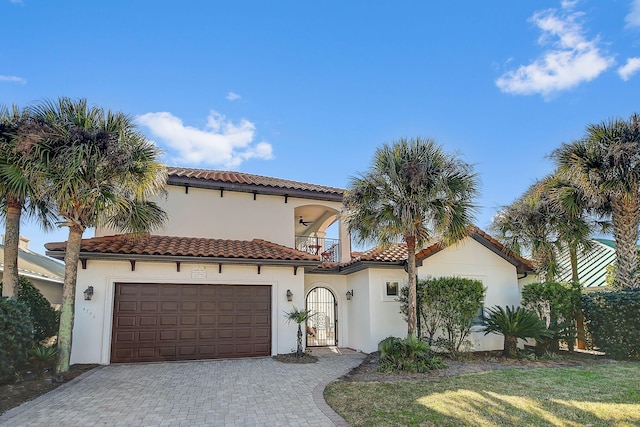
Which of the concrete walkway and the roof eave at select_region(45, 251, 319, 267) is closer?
the concrete walkway

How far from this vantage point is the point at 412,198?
467 inches

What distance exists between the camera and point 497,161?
51.2 feet

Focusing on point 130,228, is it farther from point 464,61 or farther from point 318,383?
point 464,61

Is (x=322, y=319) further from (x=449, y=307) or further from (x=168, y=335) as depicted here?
(x=168, y=335)

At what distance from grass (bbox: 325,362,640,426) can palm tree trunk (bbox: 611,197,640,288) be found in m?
4.43

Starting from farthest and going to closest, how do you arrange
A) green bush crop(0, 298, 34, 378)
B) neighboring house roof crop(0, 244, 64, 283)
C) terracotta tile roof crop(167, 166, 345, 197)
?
1. neighboring house roof crop(0, 244, 64, 283)
2. terracotta tile roof crop(167, 166, 345, 197)
3. green bush crop(0, 298, 34, 378)

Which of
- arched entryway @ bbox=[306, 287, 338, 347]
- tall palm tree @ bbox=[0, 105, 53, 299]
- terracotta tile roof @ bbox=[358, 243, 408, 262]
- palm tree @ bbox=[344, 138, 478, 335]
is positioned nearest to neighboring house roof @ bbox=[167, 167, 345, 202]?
terracotta tile roof @ bbox=[358, 243, 408, 262]

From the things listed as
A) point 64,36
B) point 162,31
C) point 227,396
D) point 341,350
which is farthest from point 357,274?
point 64,36

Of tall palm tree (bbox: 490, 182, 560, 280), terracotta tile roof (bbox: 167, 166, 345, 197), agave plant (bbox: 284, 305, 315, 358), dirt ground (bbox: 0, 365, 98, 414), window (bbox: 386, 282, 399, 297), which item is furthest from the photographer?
terracotta tile roof (bbox: 167, 166, 345, 197)

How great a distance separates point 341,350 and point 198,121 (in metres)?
10.5

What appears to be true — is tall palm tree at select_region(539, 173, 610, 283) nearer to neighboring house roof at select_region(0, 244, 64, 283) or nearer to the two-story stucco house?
the two-story stucco house

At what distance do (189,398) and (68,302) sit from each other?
4.81 m

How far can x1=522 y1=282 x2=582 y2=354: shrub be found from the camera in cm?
1425

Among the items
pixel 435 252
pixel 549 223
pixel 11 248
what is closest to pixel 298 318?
pixel 435 252
